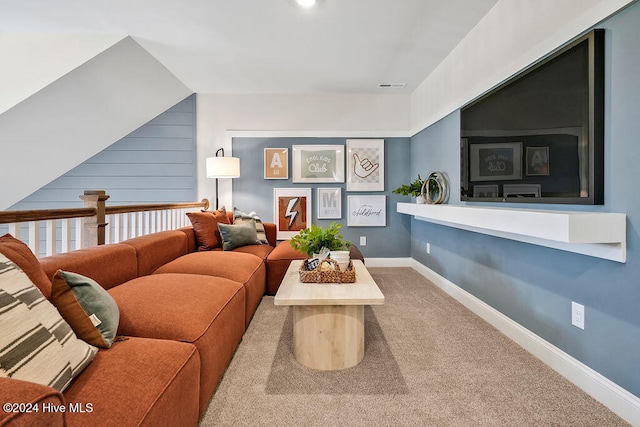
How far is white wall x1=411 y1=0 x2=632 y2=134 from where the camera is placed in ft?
5.37

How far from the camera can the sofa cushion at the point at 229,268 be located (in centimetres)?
221

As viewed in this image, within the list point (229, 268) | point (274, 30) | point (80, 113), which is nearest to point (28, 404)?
point (229, 268)

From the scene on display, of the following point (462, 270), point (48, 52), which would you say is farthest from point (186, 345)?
point (48, 52)

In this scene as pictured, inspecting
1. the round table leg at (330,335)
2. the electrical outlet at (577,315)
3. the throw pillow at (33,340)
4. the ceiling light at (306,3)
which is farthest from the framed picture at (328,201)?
the throw pillow at (33,340)

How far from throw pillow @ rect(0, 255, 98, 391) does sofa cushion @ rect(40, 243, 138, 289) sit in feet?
1.92

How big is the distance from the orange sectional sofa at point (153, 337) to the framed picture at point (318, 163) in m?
2.11

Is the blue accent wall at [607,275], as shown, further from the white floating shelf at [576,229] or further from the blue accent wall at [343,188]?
the blue accent wall at [343,188]

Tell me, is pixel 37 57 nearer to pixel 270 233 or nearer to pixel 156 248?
pixel 156 248

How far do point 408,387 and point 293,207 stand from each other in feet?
10.1

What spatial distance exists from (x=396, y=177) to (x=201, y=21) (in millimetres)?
3001

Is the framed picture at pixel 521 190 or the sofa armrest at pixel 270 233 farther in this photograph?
the sofa armrest at pixel 270 233

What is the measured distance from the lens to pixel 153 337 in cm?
129

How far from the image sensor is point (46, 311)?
0.92 meters

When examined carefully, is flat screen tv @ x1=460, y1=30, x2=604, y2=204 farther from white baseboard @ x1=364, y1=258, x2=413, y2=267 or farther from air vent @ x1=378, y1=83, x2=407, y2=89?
white baseboard @ x1=364, y1=258, x2=413, y2=267
